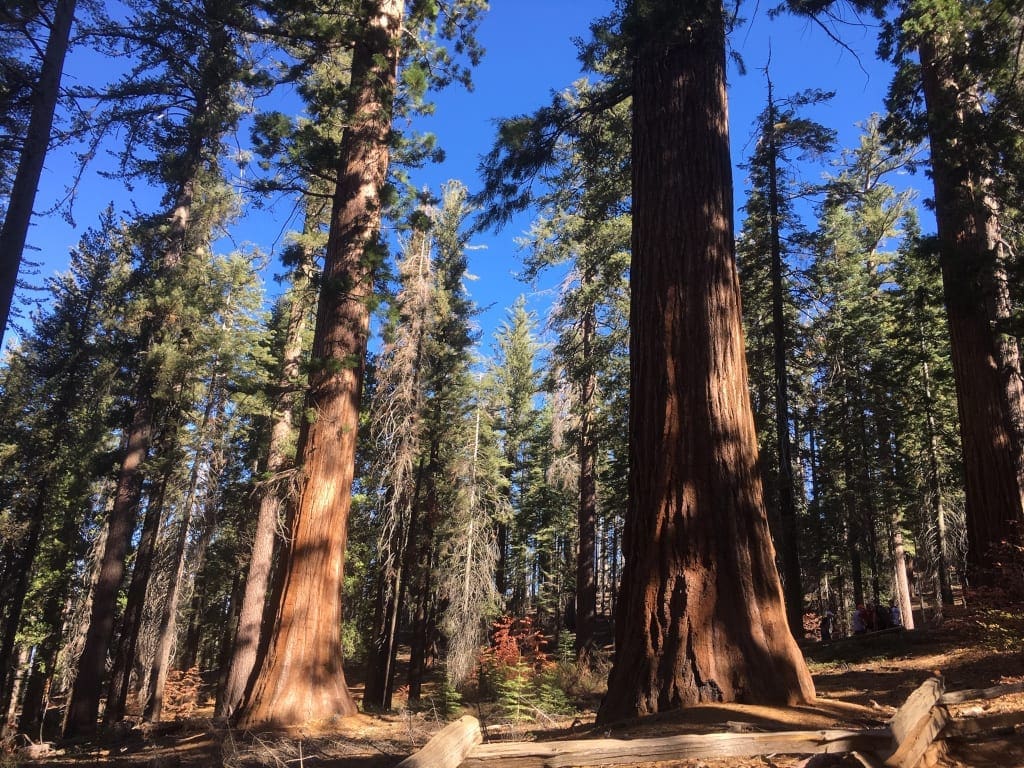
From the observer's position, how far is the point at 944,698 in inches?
142

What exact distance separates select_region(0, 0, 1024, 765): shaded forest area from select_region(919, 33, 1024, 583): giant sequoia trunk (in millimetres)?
52

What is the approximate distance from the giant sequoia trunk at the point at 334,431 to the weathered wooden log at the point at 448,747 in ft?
15.1

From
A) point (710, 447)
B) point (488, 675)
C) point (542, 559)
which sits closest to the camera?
point (710, 447)

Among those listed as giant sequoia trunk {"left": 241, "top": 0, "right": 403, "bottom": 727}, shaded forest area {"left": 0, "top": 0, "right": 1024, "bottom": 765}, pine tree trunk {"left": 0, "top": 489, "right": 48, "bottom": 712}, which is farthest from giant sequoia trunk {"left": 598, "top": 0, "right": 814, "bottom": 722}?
pine tree trunk {"left": 0, "top": 489, "right": 48, "bottom": 712}

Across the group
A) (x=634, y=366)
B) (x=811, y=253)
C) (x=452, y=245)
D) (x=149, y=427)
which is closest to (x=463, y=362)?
(x=452, y=245)

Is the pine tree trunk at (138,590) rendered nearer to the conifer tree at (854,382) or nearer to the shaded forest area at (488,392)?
the shaded forest area at (488,392)

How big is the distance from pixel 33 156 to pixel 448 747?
8448mm

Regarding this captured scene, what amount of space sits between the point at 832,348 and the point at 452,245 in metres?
13.1

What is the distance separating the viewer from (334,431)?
7.86m

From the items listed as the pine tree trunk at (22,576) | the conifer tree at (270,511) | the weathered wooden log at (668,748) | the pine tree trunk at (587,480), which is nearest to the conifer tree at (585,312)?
the pine tree trunk at (587,480)

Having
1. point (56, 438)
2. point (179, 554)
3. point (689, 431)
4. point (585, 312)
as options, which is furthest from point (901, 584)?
point (56, 438)

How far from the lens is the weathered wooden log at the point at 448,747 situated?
8.45 ft

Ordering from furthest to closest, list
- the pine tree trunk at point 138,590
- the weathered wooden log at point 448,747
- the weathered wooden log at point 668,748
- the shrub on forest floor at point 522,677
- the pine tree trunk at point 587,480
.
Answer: the pine tree trunk at point 138,590
the pine tree trunk at point 587,480
the shrub on forest floor at point 522,677
the weathered wooden log at point 668,748
the weathered wooden log at point 448,747

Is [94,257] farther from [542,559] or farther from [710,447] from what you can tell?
[542,559]
